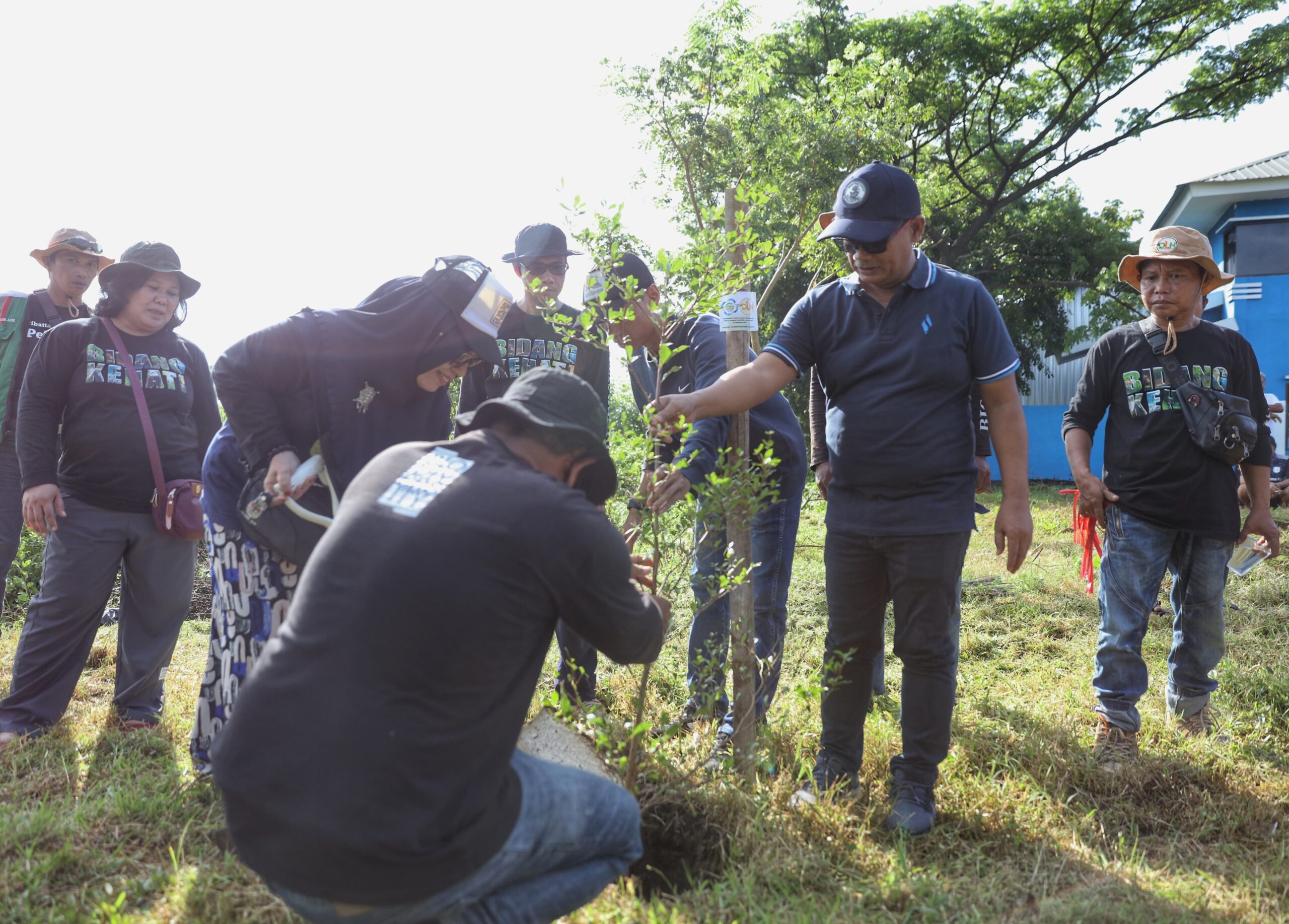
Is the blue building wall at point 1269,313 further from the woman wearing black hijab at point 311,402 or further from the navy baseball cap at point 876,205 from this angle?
the woman wearing black hijab at point 311,402

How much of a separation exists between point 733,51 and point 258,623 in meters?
10.1

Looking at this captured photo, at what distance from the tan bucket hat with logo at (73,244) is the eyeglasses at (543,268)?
2094 mm

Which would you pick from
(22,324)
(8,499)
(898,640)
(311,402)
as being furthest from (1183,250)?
(8,499)

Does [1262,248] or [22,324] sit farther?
[1262,248]

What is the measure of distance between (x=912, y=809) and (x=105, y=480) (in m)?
3.36

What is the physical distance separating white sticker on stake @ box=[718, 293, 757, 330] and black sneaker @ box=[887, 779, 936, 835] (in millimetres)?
1591

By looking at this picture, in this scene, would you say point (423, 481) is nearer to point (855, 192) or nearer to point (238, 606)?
point (238, 606)

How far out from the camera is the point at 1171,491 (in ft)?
11.3

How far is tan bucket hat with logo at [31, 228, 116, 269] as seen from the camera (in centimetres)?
424

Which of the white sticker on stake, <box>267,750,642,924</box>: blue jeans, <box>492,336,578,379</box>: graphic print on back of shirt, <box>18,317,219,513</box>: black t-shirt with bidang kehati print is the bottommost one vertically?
<box>267,750,642,924</box>: blue jeans

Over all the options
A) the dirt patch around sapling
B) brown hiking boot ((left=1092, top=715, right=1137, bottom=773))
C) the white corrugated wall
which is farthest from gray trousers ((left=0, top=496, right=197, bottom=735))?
the white corrugated wall

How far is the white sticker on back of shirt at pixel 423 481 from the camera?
1710 mm

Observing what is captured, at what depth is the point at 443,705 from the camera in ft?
5.45

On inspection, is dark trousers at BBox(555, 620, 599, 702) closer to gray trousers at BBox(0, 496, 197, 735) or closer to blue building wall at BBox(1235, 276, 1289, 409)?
gray trousers at BBox(0, 496, 197, 735)
